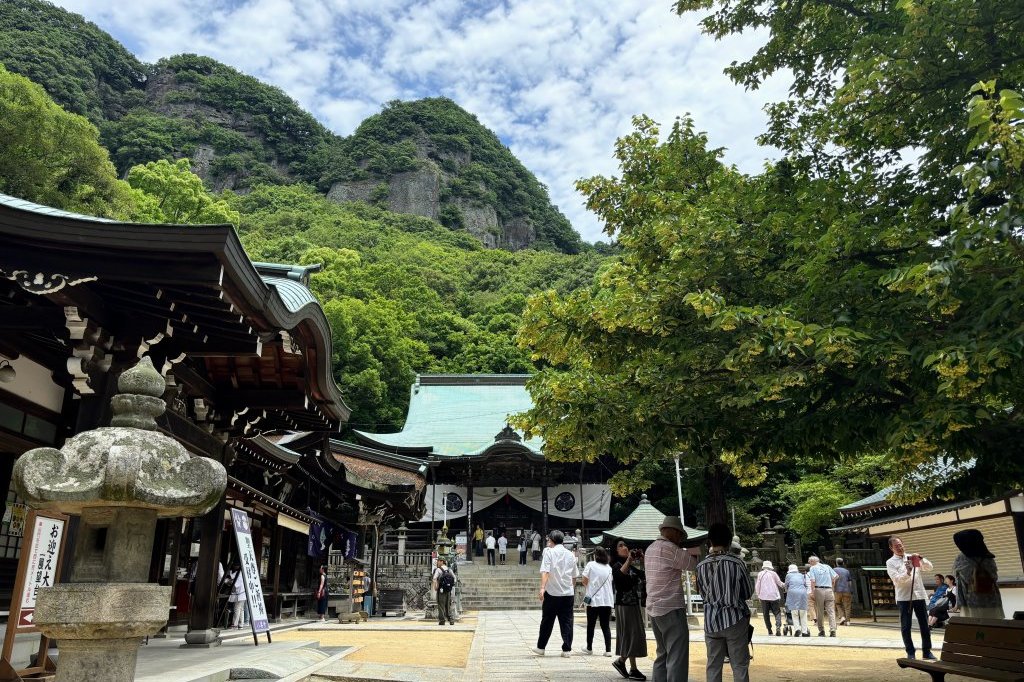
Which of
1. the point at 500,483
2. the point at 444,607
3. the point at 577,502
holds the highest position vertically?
the point at 500,483

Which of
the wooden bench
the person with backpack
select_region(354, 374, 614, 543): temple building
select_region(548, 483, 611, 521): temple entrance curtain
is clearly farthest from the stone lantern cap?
select_region(548, 483, 611, 521): temple entrance curtain

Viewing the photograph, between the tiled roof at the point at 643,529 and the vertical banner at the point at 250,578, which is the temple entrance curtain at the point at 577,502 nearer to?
the tiled roof at the point at 643,529

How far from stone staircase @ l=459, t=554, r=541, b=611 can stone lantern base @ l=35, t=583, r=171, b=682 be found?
19023mm

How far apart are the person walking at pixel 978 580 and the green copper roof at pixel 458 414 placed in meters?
21.4

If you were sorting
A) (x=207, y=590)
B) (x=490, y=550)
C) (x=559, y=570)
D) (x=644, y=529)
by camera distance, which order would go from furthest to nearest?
(x=490, y=550), (x=644, y=529), (x=207, y=590), (x=559, y=570)

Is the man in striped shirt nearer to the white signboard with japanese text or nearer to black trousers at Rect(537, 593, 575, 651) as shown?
black trousers at Rect(537, 593, 575, 651)

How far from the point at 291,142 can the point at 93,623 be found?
93.8 meters

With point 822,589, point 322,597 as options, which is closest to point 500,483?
point 322,597

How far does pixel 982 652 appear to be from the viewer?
5016 millimetres

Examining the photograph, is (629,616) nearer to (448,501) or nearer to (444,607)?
(444,607)

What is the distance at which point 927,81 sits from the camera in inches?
189

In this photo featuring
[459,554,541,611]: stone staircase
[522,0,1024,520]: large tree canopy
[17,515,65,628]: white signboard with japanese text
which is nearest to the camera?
[522,0,1024,520]: large tree canopy

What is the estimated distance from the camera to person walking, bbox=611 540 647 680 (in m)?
6.69

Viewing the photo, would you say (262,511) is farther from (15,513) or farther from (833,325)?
(833,325)
